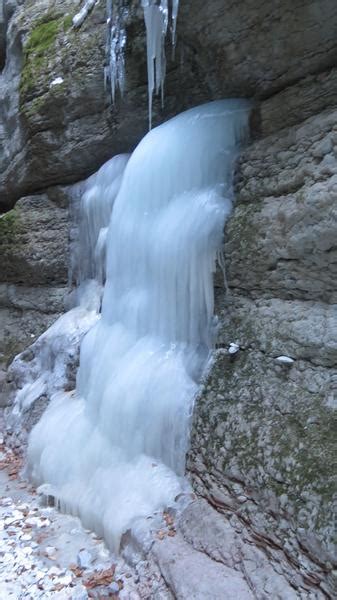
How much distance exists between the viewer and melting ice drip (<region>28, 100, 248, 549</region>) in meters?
3.29

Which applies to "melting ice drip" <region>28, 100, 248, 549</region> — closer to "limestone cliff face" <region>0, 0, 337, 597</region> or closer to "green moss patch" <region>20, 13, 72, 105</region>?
"limestone cliff face" <region>0, 0, 337, 597</region>

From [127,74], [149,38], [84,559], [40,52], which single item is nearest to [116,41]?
[127,74]

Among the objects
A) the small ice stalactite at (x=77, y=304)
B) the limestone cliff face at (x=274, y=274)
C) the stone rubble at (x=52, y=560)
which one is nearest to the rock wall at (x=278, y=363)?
the limestone cliff face at (x=274, y=274)

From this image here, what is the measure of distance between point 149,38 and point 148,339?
263 centimetres

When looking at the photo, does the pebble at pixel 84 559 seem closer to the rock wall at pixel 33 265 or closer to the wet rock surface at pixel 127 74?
the wet rock surface at pixel 127 74

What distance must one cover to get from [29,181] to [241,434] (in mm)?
4876

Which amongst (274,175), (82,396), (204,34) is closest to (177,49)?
(204,34)

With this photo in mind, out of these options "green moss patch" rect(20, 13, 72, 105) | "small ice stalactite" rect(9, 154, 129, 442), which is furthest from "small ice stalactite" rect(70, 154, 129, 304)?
"green moss patch" rect(20, 13, 72, 105)

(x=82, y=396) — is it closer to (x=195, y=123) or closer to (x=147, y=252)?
(x=147, y=252)

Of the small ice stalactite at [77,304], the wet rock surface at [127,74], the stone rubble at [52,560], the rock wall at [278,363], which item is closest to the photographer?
the rock wall at [278,363]

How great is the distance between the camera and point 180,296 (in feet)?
12.0

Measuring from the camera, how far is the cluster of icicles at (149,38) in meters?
3.95

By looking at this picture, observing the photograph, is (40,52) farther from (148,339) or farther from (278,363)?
(278,363)

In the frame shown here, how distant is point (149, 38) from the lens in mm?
4090
